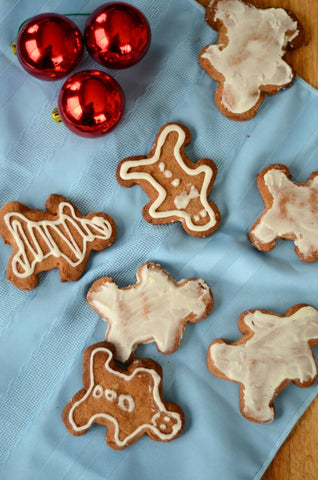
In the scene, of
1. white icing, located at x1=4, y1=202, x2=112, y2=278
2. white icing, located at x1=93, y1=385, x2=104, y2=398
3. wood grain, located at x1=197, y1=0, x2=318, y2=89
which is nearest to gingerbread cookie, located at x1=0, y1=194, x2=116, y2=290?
white icing, located at x1=4, y1=202, x2=112, y2=278

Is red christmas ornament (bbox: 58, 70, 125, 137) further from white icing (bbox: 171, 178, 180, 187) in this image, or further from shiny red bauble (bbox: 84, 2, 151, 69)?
white icing (bbox: 171, 178, 180, 187)

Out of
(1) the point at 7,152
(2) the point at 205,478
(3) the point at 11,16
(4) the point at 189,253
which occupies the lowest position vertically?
(2) the point at 205,478

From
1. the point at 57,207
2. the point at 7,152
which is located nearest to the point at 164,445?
the point at 57,207

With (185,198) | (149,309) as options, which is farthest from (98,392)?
(185,198)

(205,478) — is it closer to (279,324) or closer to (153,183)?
(279,324)

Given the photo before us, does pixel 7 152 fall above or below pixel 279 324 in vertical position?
above

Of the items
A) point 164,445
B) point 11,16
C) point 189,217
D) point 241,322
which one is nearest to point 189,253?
point 189,217

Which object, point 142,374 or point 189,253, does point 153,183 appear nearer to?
point 189,253

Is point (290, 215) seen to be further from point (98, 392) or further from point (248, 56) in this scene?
Result: point (98, 392)
